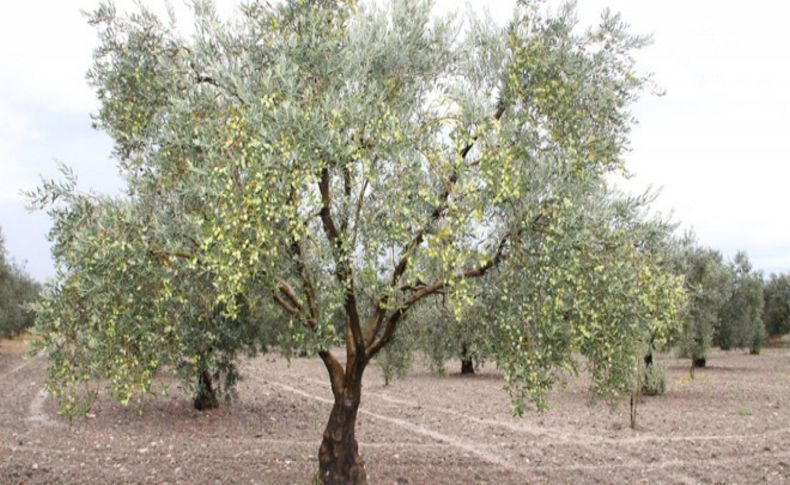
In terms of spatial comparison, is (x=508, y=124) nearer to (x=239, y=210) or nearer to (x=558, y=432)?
(x=239, y=210)

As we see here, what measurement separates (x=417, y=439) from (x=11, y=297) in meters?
48.2

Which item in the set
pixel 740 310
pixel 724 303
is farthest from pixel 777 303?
pixel 724 303

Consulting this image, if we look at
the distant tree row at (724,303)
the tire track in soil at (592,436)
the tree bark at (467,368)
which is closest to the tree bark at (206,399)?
the tire track in soil at (592,436)

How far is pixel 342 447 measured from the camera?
1638cm

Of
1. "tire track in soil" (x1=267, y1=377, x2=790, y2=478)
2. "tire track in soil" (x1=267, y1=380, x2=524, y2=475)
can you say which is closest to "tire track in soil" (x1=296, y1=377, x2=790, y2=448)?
"tire track in soil" (x1=267, y1=377, x2=790, y2=478)

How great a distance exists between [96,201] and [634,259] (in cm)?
1028

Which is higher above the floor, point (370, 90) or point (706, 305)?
point (370, 90)

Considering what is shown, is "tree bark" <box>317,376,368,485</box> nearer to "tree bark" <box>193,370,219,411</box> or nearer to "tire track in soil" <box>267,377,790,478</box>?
"tire track in soil" <box>267,377,790,478</box>

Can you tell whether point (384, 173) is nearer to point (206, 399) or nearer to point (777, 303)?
point (206, 399)

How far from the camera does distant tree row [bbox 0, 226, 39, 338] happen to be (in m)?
58.4

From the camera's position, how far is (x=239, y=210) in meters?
11.1

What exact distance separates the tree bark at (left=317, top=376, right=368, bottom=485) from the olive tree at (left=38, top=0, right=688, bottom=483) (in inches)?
28.5

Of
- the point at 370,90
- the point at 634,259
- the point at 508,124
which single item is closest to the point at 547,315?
the point at 634,259

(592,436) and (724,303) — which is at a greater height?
(724,303)
